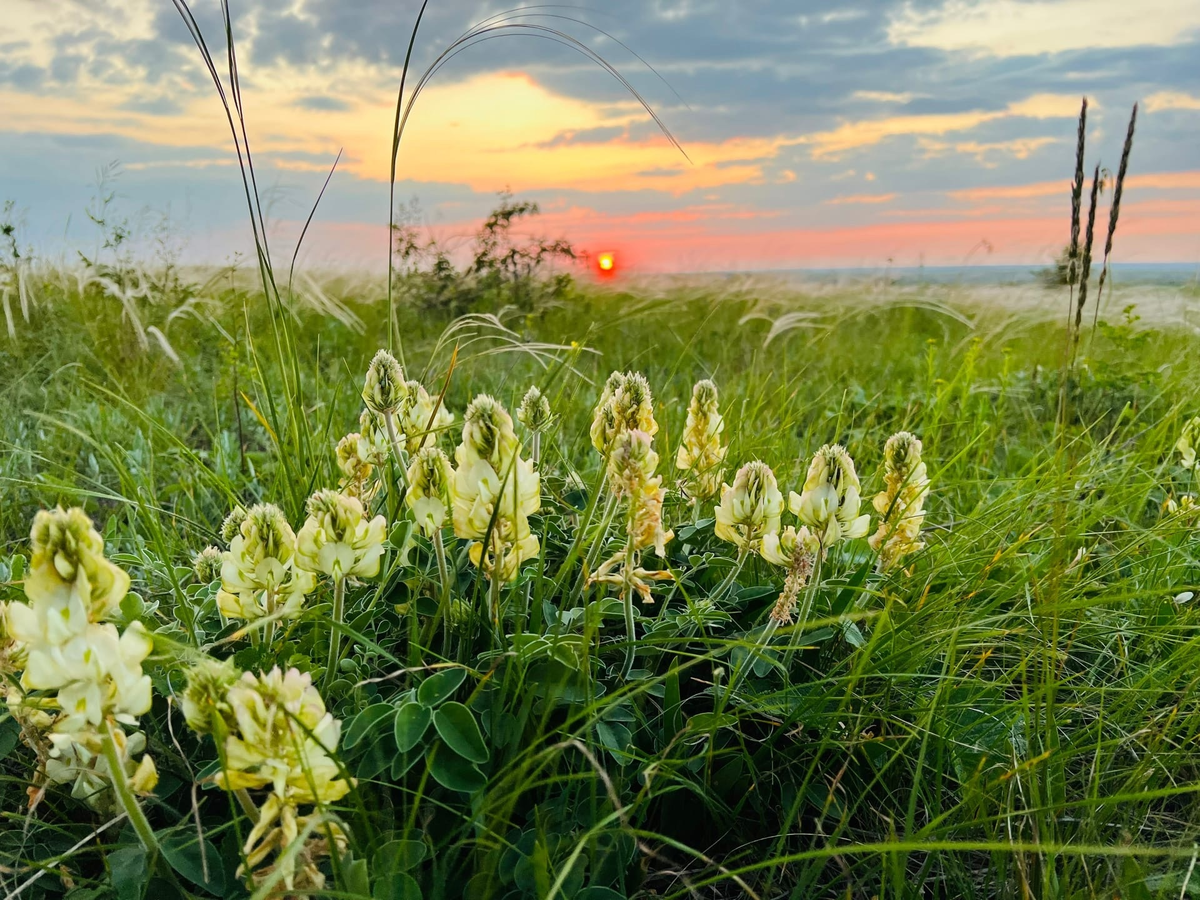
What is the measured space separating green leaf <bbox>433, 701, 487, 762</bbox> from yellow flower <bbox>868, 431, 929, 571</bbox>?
97 centimetres

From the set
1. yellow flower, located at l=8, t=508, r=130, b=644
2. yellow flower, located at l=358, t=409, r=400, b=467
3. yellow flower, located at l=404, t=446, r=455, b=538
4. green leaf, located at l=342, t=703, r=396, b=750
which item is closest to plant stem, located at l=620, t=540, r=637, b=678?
yellow flower, located at l=404, t=446, r=455, b=538

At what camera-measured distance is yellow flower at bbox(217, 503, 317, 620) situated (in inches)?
55.3

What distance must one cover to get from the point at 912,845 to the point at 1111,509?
6.14 ft

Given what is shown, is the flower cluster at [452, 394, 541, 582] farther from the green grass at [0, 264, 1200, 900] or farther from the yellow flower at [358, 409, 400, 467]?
the yellow flower at [358, 409, 400, 467]

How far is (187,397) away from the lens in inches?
214

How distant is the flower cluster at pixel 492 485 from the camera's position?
54.4 inches

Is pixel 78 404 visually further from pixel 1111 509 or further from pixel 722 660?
pixel 1111 509

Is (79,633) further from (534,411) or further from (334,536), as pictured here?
(534,411)

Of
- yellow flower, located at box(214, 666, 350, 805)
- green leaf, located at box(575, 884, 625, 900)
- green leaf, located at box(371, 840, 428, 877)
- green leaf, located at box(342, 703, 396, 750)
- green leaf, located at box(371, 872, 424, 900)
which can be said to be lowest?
green leaf, located at box(575, 884, 625, 900)

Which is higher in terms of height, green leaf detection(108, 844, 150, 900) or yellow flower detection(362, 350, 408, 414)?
yellow flower detection(362, 350, 408, 414)

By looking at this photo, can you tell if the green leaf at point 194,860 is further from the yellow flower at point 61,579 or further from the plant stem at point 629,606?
the plant stem at point 629,606

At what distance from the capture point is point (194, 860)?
1.40 m

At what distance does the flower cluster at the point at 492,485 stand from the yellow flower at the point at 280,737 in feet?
1.21

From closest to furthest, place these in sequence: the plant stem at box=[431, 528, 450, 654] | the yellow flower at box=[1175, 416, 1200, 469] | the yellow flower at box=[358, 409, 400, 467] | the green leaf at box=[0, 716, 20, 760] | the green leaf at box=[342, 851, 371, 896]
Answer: the green leaf at box=[342, 851, 371, 896] < the plant stem at box=[431, 528, 450, 654] < the green leaf at box=[0, 716, 20, 760] < the yellow flower at box=[358, 409, 400, 467] < the yellow flower at box=[1175, 416, 1200, 469]
